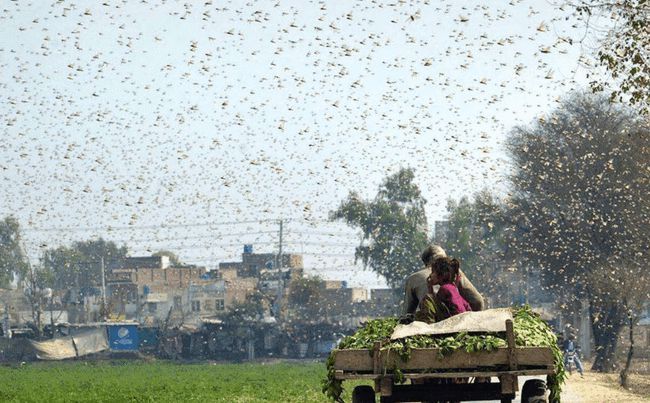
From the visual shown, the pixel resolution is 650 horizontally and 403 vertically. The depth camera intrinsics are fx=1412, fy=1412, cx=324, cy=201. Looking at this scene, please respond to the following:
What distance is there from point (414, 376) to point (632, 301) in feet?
159

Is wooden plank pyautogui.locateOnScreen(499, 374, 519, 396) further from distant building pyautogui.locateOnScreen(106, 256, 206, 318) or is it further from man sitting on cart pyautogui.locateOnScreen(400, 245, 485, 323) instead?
distant building pyautogui.locateOnScreen(106, 256, 206, 318)

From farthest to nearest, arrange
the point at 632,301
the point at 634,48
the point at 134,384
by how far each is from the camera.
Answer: the point at 632,301 → the point at 134,384 → the point at 634,48

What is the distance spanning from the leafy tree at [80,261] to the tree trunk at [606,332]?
9585 cm

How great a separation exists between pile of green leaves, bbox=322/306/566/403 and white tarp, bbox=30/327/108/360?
79833 millimetres

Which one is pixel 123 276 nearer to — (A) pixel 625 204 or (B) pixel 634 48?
(A) pixel 625 204

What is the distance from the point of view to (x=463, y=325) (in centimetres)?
1129

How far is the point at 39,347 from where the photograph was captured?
89.8m

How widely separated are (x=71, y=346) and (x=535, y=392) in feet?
269

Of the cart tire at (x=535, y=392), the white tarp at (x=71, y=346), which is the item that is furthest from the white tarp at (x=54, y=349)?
the cart tire at (x=535, y=392)

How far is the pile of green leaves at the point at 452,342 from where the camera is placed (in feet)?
36.1

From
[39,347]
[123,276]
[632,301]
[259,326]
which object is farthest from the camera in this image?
[123,276]

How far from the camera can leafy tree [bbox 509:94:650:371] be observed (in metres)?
59.7

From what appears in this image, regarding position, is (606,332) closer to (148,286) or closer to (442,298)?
(442,298)

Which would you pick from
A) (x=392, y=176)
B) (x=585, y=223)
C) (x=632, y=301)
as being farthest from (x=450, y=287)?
(x=392, y=176)
